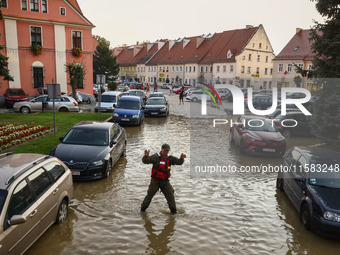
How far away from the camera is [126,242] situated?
645 centimetres

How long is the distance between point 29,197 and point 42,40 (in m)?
30.2

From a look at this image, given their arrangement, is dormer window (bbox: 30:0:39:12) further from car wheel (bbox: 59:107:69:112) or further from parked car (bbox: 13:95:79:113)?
car wheel (bbox: 59:107:69:112)

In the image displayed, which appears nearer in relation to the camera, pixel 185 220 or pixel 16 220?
pixel 16 220

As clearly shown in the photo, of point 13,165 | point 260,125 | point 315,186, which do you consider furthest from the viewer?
point 260,125

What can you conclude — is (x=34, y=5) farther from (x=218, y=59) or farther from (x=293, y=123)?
(x=218, y=59)

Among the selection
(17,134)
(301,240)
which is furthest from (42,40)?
(301,240)

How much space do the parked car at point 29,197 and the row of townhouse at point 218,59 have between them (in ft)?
157

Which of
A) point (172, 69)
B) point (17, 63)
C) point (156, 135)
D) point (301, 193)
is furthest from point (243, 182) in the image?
point (172, 69)

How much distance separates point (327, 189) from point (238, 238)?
2.34 m

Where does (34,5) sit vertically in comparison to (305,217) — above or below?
above

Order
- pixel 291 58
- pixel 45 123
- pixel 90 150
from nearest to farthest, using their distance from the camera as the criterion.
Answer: pixel 90 150, pixel 45 123, pixel 291 58

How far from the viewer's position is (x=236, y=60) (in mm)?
58844

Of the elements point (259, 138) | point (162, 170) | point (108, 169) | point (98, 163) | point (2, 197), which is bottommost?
point (108, 169)

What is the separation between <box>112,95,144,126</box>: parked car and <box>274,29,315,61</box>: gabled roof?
133 feet
